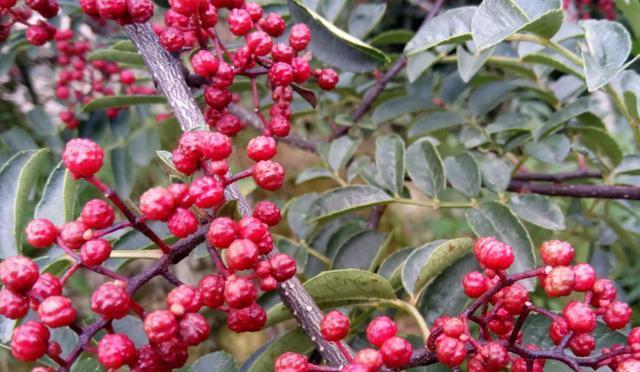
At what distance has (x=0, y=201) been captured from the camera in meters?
0.97

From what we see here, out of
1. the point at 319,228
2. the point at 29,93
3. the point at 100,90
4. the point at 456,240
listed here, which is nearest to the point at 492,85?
the point at 319,228

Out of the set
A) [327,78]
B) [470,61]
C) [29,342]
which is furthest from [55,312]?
[470,61]

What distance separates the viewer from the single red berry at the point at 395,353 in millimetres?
718

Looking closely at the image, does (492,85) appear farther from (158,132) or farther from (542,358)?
(542,358)

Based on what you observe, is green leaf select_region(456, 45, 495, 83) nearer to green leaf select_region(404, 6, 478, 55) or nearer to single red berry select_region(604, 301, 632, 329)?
green leaf select_region(404, 6, 478, 55)

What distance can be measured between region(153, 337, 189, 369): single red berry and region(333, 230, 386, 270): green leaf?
1.73 ft

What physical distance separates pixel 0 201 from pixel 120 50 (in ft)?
1.13

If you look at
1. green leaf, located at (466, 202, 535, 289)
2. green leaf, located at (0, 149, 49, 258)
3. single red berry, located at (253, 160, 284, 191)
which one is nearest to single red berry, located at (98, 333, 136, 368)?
single red berry, located at (253, 160, 284, 191)

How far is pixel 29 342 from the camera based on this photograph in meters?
0.66

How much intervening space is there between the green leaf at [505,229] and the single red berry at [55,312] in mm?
638

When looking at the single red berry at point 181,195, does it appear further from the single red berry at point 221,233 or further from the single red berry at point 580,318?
the single red berry at point 580,318

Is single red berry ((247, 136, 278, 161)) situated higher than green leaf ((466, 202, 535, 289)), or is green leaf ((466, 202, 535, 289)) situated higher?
single red berry ((247, 136, 278, 161))

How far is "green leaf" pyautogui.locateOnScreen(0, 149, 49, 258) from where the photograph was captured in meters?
0.94

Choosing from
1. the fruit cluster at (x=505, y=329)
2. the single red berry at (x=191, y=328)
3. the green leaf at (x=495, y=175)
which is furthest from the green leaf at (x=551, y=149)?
the single red berry at (x=191, y=328)
